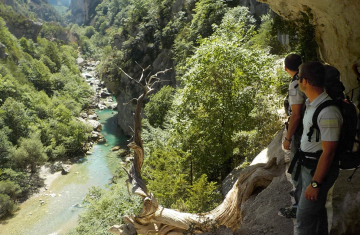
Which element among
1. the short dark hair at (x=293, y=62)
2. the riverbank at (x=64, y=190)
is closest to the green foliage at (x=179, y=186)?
the short dark hair at (x=293, y=62)

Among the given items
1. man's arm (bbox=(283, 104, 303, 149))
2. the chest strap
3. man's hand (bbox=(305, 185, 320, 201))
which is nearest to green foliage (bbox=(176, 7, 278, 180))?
man's arm (bbox=(283, 104, 303, 149))

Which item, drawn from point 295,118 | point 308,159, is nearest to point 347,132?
point 308,159

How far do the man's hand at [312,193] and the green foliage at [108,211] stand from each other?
9207mm

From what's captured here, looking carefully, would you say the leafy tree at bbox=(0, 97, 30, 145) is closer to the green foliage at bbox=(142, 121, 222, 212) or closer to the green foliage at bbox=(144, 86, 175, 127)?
the green foliage at bbox=(144, 86, 175, 127)

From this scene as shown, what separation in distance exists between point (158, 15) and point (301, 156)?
118 feet

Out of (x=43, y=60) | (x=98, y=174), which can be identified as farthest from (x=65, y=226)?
(x=43, y=60)

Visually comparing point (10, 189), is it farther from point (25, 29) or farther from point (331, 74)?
point (25, 29)

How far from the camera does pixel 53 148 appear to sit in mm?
30531

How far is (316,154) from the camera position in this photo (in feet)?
10.2

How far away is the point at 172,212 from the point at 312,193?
4367 millimetres

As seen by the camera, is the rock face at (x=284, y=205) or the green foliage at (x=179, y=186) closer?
the rock face at (x=284, y=205)

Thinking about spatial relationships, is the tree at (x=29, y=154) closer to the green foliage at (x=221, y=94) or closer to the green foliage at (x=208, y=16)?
the green foliage at (x=208, y=16)

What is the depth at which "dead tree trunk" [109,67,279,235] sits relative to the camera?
636cm

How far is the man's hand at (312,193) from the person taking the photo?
3037mm
